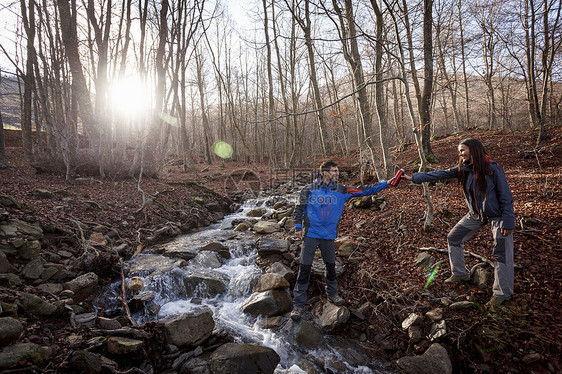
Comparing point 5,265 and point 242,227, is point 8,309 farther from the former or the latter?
point 242,227

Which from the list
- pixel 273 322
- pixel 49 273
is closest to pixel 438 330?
pixel 273 322

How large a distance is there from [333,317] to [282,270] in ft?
4.75

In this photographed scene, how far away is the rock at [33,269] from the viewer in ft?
12.9

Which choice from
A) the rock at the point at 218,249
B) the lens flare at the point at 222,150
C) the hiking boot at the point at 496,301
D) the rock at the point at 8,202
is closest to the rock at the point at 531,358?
the hiking boot at the point at 496,301

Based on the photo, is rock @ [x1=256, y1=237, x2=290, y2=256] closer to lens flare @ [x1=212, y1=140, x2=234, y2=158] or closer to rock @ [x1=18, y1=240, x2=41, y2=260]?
rock @ [x1=18, y1=240, x2=41, y2=260]

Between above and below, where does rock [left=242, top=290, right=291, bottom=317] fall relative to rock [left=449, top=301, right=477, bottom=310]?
below

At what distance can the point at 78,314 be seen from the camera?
3.60 metres

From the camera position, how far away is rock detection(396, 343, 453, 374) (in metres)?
2.87

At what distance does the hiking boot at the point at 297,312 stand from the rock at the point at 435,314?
71.4 inches

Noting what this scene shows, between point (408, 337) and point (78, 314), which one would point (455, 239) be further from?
point (78, 314)

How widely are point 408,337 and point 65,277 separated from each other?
5.54m

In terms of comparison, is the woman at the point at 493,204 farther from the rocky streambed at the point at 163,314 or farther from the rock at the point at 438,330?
the rocky streambed at the point at 163,314

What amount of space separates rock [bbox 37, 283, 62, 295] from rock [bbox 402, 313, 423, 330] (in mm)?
5177

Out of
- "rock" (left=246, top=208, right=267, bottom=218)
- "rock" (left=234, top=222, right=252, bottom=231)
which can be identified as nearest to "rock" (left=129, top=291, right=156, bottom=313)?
"rock" (left=234, top=222, right=252, bottom=231)
